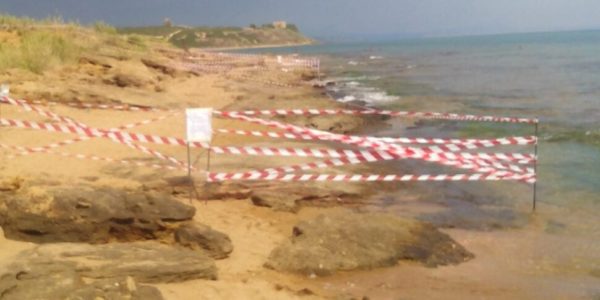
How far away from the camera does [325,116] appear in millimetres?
17984

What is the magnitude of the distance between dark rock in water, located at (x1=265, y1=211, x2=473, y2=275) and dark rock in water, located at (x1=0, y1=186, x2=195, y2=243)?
1.15 metres

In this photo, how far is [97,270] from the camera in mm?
4695

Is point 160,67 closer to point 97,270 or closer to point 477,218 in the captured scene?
point 477,218

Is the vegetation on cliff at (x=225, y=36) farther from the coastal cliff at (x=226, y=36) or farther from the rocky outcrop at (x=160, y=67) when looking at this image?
the rocky outcrop at (x=160, y=67)

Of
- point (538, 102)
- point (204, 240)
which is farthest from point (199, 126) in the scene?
point (538, 102)

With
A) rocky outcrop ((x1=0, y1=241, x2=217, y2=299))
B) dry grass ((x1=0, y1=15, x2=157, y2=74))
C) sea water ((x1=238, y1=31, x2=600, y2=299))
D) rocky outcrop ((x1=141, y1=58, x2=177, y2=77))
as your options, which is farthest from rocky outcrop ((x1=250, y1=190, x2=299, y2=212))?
rocky outcrop ((x1=141, y1=58, x2=177, y2=77))

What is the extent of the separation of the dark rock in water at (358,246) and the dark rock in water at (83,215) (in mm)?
1148

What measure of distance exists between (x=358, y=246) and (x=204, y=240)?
1.53 metres

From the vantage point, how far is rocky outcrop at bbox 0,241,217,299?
4.12 m

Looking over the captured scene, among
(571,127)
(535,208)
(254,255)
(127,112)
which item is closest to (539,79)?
(571,127)

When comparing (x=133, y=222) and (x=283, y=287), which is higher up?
(x=133, y=222)

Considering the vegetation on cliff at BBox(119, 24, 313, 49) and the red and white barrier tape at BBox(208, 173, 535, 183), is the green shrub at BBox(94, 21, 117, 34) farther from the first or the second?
the vegetation on cliff at BBox(119, 24, 313, 49)

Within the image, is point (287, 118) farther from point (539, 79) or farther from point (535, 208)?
point (539, 79)

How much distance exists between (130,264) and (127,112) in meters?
11.9
